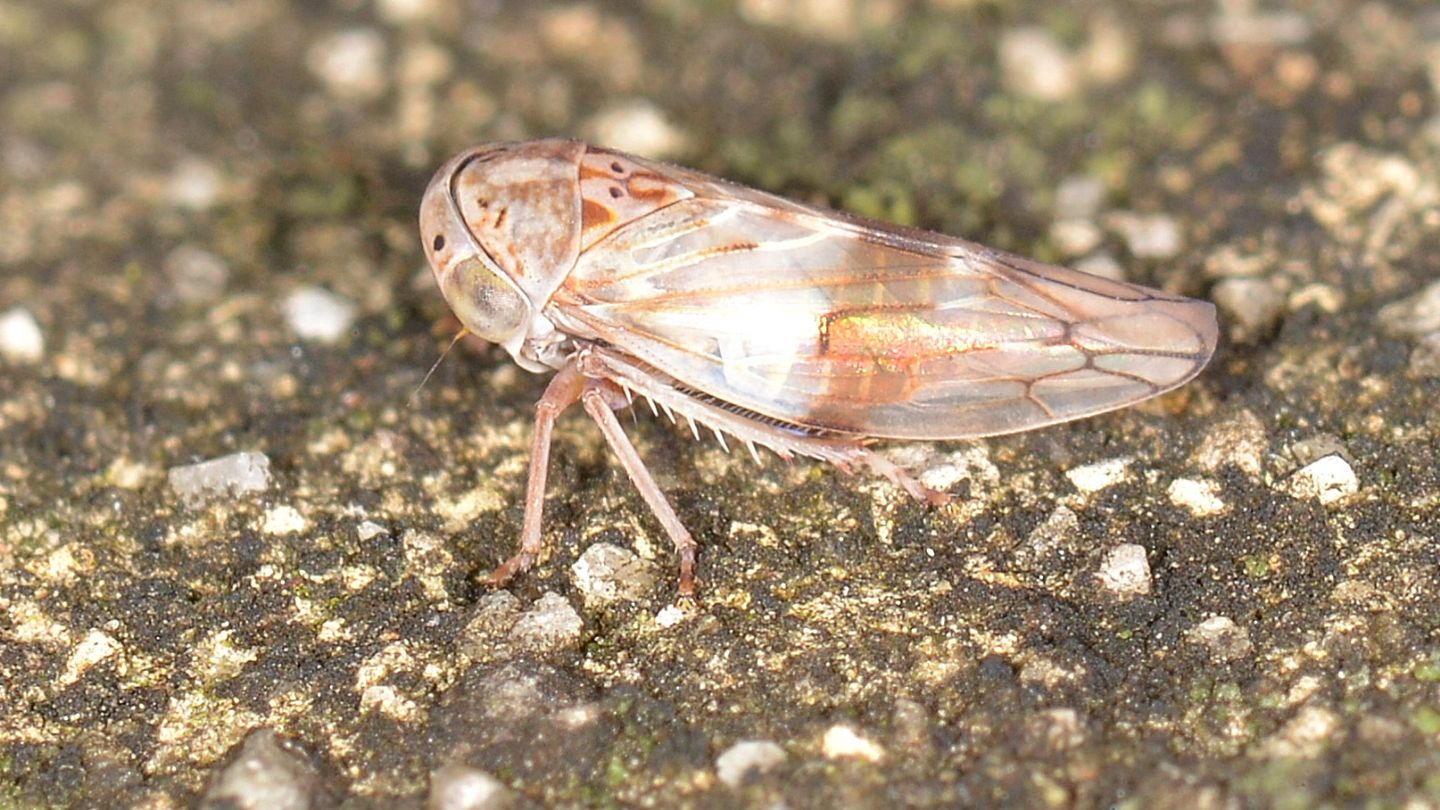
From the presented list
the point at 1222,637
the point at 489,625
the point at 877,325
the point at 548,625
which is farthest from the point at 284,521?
the point at 1222,637

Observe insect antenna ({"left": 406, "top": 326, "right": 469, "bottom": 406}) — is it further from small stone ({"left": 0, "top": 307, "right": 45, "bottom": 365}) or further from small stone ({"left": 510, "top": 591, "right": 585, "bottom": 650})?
small stone ({"left": 0, "top": 307, "right": 45, "bottom": 365})

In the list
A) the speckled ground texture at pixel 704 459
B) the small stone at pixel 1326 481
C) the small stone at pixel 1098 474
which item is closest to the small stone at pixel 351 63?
the speckled ground texture at pixel 704 459

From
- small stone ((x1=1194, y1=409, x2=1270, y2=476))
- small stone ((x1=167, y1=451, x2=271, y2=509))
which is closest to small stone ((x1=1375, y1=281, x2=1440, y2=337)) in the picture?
small stone ((x1=1194, y1=409, x2=1270, y2=476))

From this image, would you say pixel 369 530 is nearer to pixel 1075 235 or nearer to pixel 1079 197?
pixel 1075 235

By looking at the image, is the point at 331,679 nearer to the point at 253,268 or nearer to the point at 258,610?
the point at 258,610

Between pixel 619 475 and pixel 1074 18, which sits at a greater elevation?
pixel 1074 18

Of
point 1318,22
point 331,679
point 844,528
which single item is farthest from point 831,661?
point 1318,22

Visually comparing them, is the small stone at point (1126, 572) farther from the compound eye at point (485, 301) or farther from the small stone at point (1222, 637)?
the compound eye at point (485, 301)
